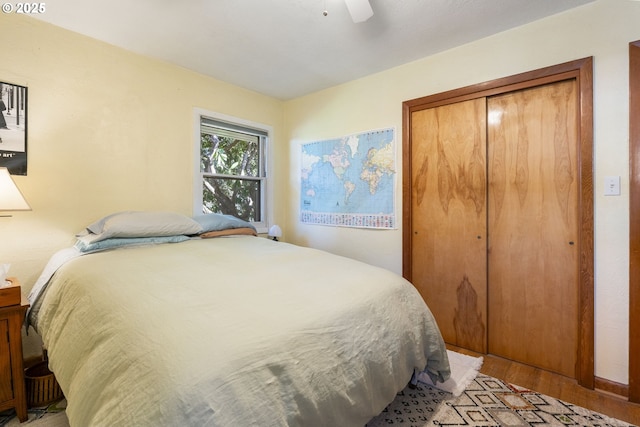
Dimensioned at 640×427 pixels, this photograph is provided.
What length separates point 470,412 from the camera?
1.54m

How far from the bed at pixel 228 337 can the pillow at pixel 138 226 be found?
0.20 m

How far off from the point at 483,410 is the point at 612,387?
0.85 meters

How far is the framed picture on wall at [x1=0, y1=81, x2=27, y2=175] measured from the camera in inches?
72.6

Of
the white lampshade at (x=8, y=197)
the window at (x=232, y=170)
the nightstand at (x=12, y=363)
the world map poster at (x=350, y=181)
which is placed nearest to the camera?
the nightstand at (x=12, y=363)

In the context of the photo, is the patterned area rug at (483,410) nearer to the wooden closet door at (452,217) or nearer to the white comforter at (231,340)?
the white comforter at (231,340)

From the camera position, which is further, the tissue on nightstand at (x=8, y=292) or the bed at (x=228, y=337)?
the tissue on nightstand at (x=8, y=292)

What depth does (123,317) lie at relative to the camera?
962 mm

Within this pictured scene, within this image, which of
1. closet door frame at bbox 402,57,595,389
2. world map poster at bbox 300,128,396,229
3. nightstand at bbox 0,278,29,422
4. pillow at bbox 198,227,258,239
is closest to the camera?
nightstand at bbox 0,278,29,422

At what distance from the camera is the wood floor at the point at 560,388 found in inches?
62.1

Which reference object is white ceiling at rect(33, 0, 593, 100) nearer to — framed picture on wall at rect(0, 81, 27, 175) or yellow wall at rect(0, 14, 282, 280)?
yellow wall at rect(0, 14, 282, 280)

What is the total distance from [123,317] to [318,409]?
2.30 ft

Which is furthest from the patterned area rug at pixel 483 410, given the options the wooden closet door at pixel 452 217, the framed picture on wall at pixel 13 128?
the framed picture on wall at pixel 13 128

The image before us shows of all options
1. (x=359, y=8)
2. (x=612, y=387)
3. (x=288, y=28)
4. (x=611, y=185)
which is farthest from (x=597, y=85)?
(x=288, y=28)

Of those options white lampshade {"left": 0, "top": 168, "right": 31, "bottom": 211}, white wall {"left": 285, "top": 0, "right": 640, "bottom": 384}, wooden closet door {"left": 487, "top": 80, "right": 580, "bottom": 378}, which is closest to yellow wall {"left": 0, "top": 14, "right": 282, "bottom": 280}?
white lampshade {"left": 0, "top": 168, "right": 31, "bottom": 211}
